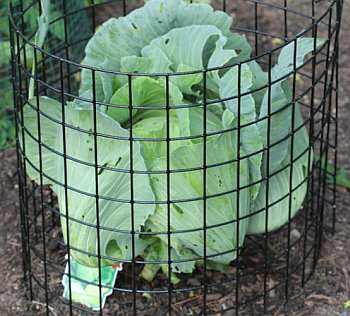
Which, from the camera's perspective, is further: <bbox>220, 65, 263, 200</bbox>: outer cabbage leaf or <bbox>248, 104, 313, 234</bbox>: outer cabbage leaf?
<bbox>248, 104, 313, 234</bbox>: outer cabbage leaf

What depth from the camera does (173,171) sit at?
252 cm

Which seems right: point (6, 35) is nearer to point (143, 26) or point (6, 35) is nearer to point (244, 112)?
point (143, 26)

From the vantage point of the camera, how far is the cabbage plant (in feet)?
8.47

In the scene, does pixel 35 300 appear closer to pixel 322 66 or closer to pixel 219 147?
pixel 219 147

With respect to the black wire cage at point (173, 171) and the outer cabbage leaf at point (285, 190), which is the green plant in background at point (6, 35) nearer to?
the black wire cage at point (173, 171)

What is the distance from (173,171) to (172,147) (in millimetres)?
147

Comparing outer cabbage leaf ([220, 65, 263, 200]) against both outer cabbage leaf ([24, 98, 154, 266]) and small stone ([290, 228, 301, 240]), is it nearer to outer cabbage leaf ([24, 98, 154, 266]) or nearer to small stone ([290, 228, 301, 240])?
outer cabbage leaf ([24, 98, 154, 266])

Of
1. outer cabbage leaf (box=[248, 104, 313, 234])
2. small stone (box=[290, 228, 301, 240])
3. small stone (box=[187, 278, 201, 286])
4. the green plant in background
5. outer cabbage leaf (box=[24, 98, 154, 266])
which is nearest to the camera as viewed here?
outer cabbage leaf (box=[24, 98, 154, 266])

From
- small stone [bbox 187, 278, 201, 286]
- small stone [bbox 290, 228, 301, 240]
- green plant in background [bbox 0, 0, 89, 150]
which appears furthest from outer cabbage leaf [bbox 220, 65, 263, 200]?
green plant in background [bbox 0, 0, 89, 150]

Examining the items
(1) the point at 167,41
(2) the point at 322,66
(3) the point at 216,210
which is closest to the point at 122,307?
(3) the point at 216,210

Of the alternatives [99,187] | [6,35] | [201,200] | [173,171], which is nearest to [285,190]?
[201,200]

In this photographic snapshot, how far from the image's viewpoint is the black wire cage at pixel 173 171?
8.46 ft

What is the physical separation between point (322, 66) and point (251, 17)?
46 cm

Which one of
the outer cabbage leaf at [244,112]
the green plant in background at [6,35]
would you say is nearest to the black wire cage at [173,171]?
the outer cabbage leaf at [244,112]
